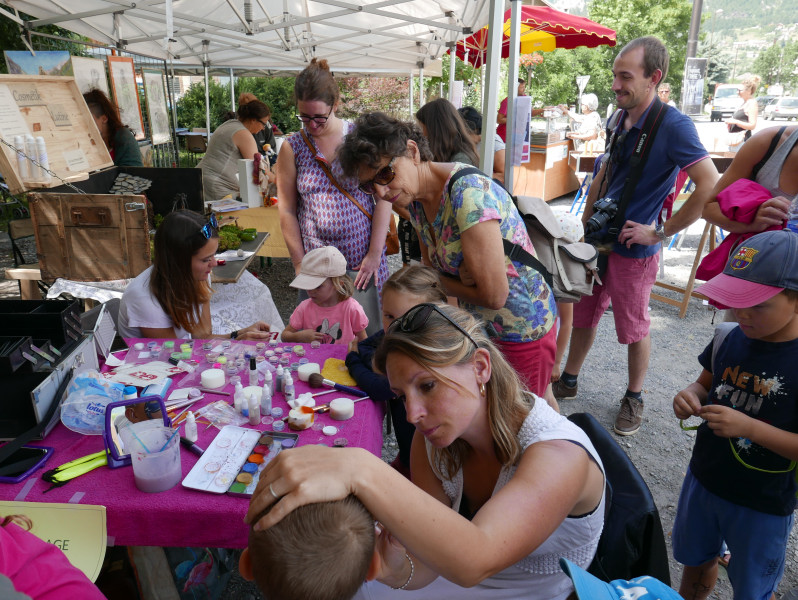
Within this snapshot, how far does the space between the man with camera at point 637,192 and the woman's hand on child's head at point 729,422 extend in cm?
162

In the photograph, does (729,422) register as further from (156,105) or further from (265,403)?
(156,105)

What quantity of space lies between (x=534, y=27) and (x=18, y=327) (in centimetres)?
838

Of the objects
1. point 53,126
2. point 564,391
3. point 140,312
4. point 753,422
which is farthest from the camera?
point 53,126

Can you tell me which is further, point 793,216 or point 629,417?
point 629,417

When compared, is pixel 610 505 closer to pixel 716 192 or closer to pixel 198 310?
pixel 716 192

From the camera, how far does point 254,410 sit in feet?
5.87

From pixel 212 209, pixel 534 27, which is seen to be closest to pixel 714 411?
pixel 212 209

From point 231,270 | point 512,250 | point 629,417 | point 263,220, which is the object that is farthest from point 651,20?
point 512,250

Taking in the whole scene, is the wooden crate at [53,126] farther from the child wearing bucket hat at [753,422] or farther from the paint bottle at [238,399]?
the child wearing bucket hat at [753,422]

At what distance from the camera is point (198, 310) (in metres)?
2.70

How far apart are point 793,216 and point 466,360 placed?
1712 mm

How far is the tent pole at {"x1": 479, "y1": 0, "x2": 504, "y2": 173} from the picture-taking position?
3.12 m

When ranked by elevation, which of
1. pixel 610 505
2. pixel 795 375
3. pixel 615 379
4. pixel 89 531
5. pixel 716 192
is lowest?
pixel 615 379

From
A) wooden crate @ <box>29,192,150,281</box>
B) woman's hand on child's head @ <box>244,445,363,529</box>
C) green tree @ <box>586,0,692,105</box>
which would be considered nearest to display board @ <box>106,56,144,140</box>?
wooden crate @ <box>29,192,150,281</box>
